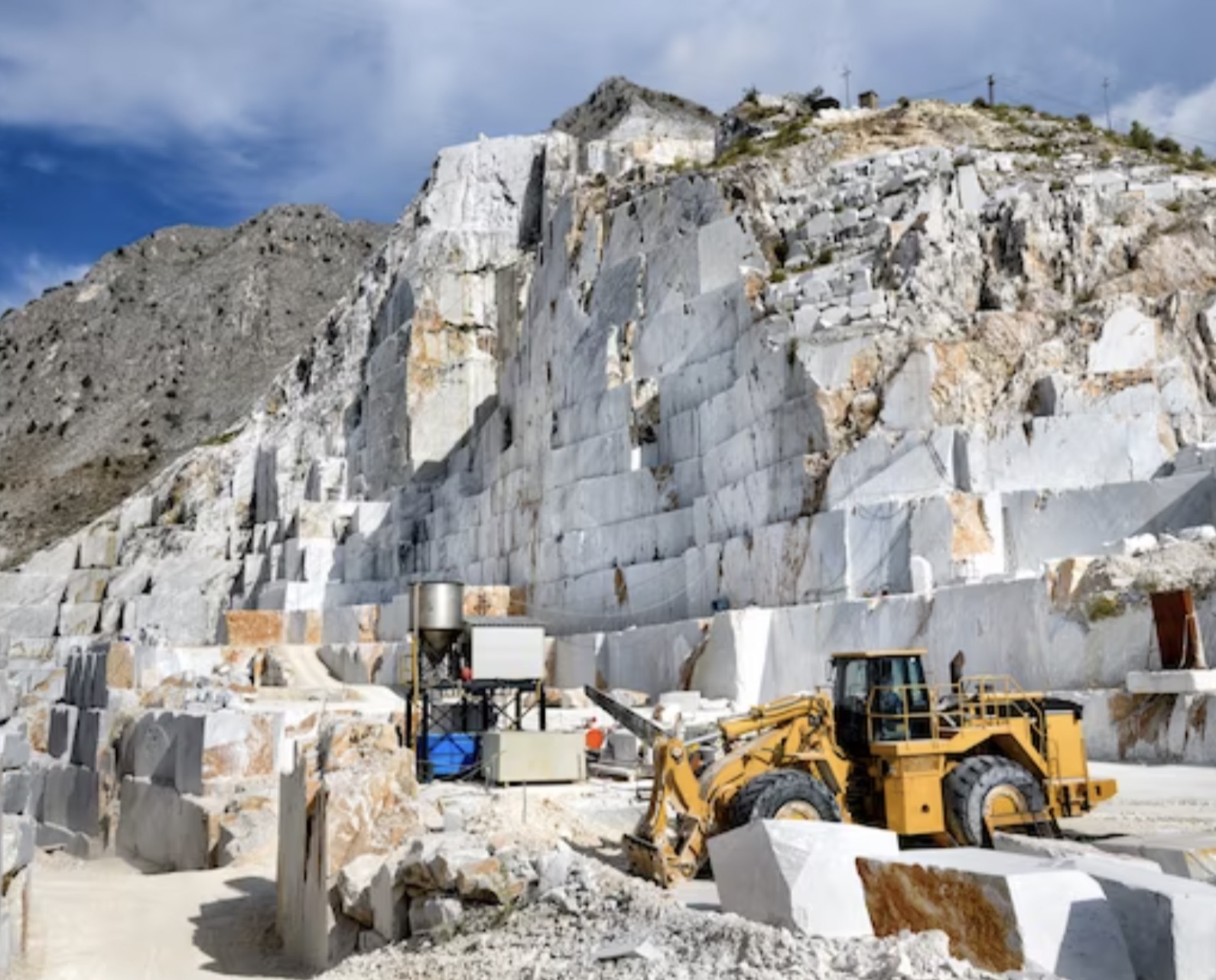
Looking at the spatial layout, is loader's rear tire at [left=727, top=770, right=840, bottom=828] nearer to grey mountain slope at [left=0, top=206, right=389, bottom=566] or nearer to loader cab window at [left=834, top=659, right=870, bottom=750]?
loader cab window at [left=834, top=659, right=870, bottom=750]

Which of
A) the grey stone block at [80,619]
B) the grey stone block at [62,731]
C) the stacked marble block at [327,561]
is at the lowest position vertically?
the grey stone block at [62,731]

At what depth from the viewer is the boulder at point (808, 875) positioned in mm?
7230

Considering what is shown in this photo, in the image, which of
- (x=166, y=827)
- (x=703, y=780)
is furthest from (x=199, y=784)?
(x=703, y=780)

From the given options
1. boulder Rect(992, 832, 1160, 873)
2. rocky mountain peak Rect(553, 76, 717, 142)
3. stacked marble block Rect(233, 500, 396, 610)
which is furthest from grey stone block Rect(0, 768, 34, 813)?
rocky mountain peak Rect(553, 76, 717, 142)

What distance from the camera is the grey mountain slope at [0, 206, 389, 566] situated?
78875mm

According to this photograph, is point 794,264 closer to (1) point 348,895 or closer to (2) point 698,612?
(2) point 698,612

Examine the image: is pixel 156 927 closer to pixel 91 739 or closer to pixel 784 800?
pixel 784 800

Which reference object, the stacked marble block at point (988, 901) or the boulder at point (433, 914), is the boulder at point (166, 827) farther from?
the stacked marble block at point (988, 901)

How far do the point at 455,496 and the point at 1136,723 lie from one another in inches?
1076

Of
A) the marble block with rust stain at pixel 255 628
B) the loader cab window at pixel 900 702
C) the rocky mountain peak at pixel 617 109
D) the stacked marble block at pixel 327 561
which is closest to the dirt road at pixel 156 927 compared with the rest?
the loader cab window at pixel 900 702

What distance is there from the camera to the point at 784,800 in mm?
10148

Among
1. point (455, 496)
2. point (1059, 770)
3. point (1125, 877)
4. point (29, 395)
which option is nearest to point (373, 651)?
point (455, 496)

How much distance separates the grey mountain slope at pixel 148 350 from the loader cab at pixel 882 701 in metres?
67.3

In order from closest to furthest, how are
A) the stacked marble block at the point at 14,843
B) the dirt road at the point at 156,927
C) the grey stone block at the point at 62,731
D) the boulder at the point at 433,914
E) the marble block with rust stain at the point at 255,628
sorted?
the boulder at the point at 433,914 < the stacked marble block at the point at 14,843 < the dirt road at the point at 156,927 < the grey stone block at the point at 62,731 < the marble block with rust stain at the point at 255,628
